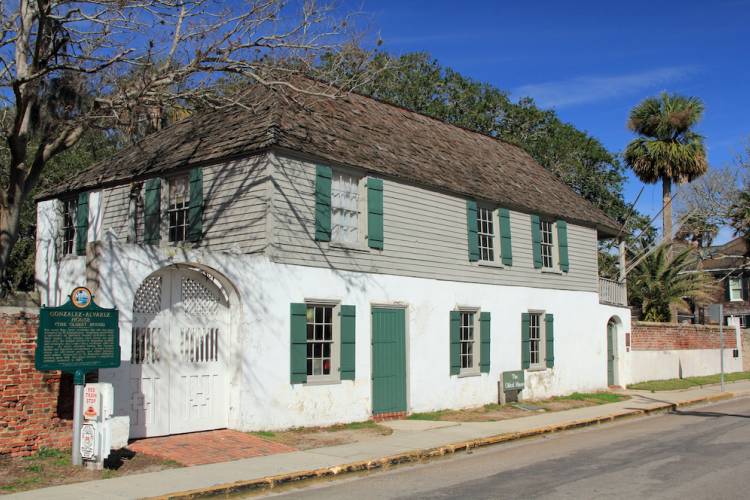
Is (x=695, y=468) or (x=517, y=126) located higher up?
(x=517, y=126)

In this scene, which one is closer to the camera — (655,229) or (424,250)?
(424,250)

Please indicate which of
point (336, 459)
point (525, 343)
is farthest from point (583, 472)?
point (525, 343)

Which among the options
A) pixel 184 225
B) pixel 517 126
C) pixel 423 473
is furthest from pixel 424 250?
pixel 517 126

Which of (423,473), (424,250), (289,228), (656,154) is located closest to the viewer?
(423,473)

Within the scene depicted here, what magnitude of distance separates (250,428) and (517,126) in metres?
29.4

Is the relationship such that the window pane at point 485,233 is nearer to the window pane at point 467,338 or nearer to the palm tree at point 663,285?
the window pane at point 467,338

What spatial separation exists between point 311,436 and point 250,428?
3.63 feet

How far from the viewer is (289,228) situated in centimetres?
1462

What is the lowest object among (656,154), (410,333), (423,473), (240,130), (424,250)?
(423,473)

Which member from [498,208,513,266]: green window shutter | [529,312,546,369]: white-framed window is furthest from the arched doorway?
[498,208,513,266]: green window shutter

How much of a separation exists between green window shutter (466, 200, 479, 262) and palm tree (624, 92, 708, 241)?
2077 centimetres

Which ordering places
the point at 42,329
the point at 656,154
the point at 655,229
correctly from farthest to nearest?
1. the point at 655,229
2. the point at 656,154
3. the point at 42,329

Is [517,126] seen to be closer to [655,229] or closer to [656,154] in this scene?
[656,154]

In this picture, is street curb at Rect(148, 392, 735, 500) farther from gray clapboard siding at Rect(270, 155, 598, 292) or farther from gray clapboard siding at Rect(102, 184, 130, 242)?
gray clapboard siding at Rect(102, 184, 130, 242)
